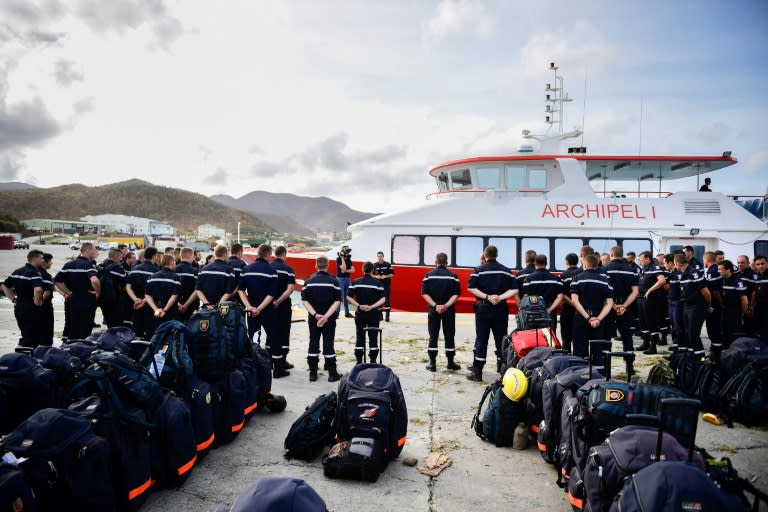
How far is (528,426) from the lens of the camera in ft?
14.5

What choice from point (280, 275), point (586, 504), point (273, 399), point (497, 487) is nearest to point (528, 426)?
point (497, 487)

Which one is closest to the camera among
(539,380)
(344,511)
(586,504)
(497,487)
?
(586,504)

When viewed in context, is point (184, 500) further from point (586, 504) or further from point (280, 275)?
point (280, 275)

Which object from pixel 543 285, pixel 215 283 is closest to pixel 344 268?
pixel 215 283

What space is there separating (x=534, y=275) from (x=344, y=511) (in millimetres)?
4544

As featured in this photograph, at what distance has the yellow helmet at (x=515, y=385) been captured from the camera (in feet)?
14.1

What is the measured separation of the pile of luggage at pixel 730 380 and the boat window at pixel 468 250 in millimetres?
6002

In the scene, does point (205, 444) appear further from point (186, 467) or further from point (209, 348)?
point (209, 348)

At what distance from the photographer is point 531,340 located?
5078 mm

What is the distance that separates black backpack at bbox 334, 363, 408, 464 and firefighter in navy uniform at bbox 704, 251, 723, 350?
19.6ft

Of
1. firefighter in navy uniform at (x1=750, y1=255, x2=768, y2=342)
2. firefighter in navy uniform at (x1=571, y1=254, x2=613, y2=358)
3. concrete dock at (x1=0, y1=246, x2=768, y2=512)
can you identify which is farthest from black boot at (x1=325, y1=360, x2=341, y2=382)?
firefighter in navy uniform at (x1=750, y1=255, x2=768, y2=342)

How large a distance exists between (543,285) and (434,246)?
4.91 metres

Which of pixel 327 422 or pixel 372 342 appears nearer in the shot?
pixel 327 422

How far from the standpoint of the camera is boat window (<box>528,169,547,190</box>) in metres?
11.4
